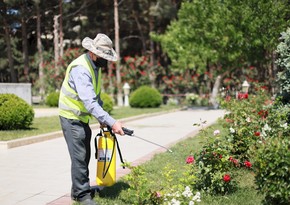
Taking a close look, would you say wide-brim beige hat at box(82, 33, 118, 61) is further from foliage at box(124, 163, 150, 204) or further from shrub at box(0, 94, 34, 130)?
shrub at box(0, 94, 34, 130)

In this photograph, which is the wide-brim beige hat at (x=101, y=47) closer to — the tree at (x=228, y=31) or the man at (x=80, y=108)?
the man at (x=80, y=108)

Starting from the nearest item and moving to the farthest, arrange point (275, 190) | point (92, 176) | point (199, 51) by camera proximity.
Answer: point (275, 190)
point (92, 176)
point (199, 51)

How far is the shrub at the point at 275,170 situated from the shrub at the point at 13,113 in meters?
8.36

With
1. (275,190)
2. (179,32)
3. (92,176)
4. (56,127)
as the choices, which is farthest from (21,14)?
(275,190)

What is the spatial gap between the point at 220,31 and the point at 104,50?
1660 centimetres

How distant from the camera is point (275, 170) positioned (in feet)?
12.1

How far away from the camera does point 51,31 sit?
3903 centimetres

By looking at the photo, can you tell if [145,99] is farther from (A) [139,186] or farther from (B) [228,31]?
(A) [139,186]

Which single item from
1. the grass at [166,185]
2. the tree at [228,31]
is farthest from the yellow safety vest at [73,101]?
the tree at [228,31]

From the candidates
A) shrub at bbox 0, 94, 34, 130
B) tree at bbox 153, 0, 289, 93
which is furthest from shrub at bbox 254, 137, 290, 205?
tree at bbox 153, 0, 289, 93

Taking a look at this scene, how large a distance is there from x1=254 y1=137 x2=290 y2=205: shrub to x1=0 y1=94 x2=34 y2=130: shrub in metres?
8.36

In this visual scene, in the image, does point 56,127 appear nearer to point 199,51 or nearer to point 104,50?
point 104,50

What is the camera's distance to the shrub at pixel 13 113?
10.9m

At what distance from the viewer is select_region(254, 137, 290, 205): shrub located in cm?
366
